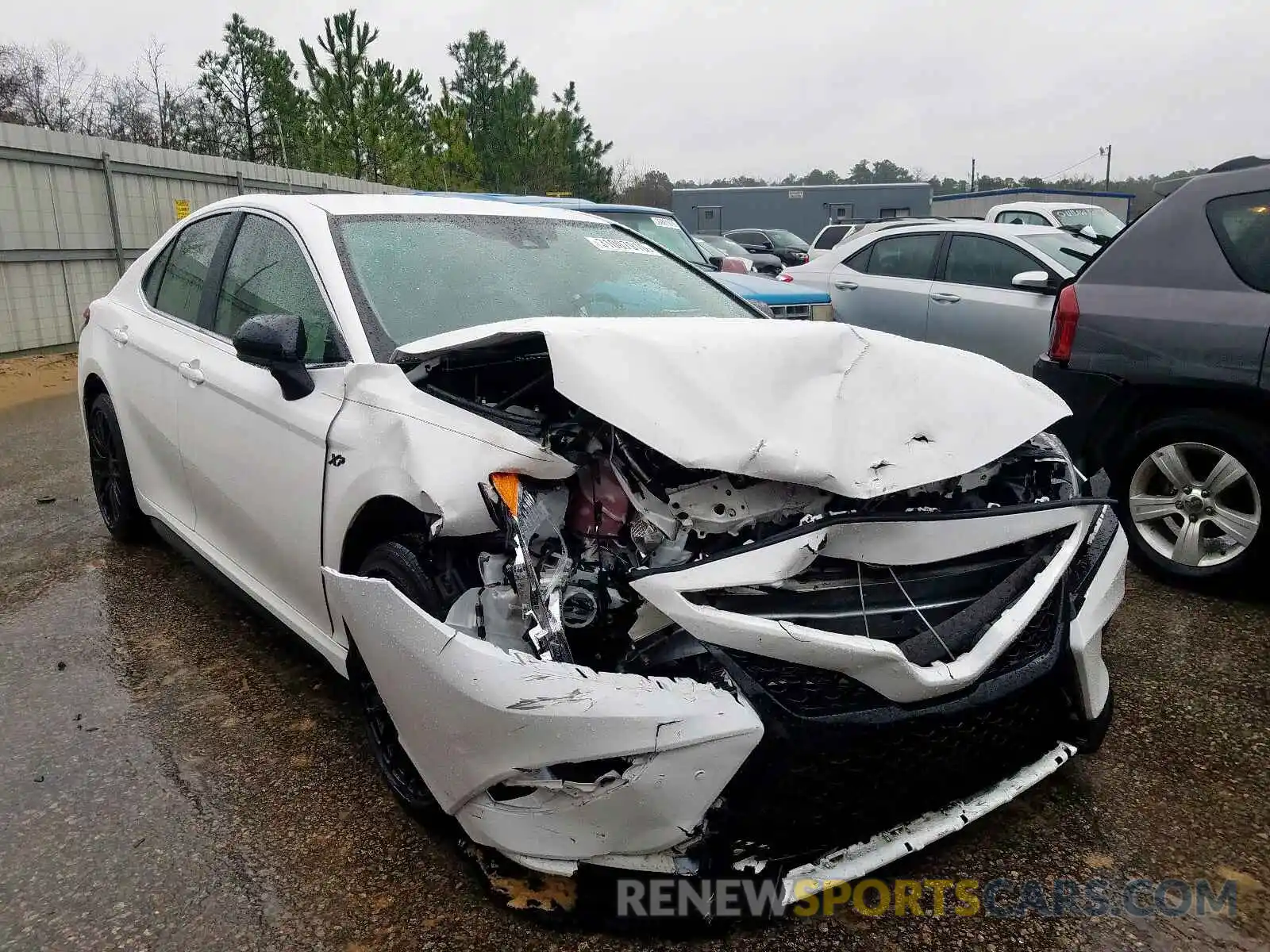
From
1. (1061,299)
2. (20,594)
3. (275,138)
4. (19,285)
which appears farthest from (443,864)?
(275,138)

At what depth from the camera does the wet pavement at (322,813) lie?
2014 millimetres

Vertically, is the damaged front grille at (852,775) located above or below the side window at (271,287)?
below

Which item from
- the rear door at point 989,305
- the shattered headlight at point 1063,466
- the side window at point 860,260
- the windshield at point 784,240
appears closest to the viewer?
the shattered headlight at point 1063,466

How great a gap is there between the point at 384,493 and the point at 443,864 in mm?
931

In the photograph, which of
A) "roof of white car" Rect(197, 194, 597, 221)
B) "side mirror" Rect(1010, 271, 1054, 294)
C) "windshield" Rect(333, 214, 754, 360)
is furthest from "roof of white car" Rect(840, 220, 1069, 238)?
"roof of white car" Rect(197, 194, 597, 221)

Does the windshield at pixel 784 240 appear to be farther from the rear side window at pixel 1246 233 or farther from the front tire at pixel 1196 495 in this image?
the front tire at pixel 1196 495

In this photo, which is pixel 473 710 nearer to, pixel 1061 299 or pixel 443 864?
pixel 443 864

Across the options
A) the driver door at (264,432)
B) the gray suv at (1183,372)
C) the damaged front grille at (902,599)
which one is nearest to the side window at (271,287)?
the driver door at (264,432)

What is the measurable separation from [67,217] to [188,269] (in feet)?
27.5

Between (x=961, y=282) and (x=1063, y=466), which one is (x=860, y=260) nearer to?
(x=961, y=282)

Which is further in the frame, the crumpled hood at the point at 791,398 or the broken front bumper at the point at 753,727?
the crumpled hood at the point at 791,398

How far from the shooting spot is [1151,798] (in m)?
2.45

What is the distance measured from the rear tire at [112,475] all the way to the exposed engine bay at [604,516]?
8.28 feet

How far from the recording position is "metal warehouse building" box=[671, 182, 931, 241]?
31984 millimetres
